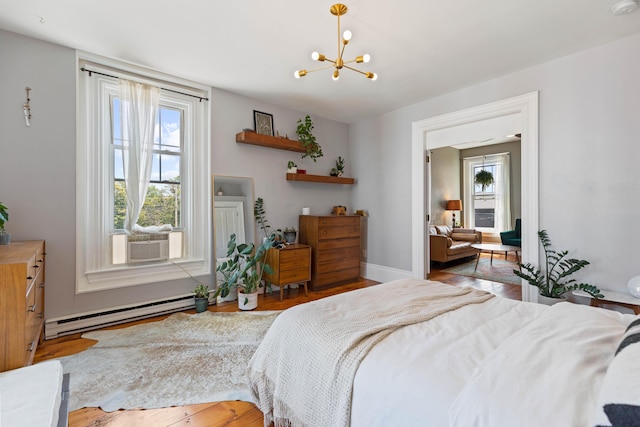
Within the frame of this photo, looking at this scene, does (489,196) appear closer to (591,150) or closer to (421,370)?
(591,150)

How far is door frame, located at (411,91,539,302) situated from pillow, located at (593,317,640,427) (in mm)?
2695

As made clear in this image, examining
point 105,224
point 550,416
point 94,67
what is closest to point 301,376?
point 550,416

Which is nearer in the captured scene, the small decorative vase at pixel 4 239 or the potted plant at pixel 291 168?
the small decorative vase at pixel 4 239

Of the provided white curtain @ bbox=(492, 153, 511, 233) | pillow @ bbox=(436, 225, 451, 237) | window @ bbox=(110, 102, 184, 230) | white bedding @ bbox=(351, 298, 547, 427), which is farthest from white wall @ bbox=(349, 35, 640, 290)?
white curtain @ bbox=(492, 153, 511, 233)

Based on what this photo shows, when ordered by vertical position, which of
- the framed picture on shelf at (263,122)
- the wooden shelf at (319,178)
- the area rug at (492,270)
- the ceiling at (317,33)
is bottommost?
the area rug at (492,270)

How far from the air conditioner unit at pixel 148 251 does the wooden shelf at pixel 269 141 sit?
1.55 metres

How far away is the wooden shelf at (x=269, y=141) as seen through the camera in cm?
369

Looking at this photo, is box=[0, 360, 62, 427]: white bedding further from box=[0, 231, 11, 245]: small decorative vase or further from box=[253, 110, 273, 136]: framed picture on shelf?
box=[253, 110, 273, 136]: framed picture on shelf

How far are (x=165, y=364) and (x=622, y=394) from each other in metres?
2.46

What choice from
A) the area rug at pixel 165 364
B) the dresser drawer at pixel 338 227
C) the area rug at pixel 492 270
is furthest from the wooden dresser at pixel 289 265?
the area rug at pixel 492 270

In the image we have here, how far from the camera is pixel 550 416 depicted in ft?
2.38

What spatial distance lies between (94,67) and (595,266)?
16.9ft

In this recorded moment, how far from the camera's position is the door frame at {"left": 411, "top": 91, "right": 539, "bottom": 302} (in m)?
3.05

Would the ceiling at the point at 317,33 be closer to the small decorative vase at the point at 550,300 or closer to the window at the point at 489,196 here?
the small decorative vase at the point at 550,300
